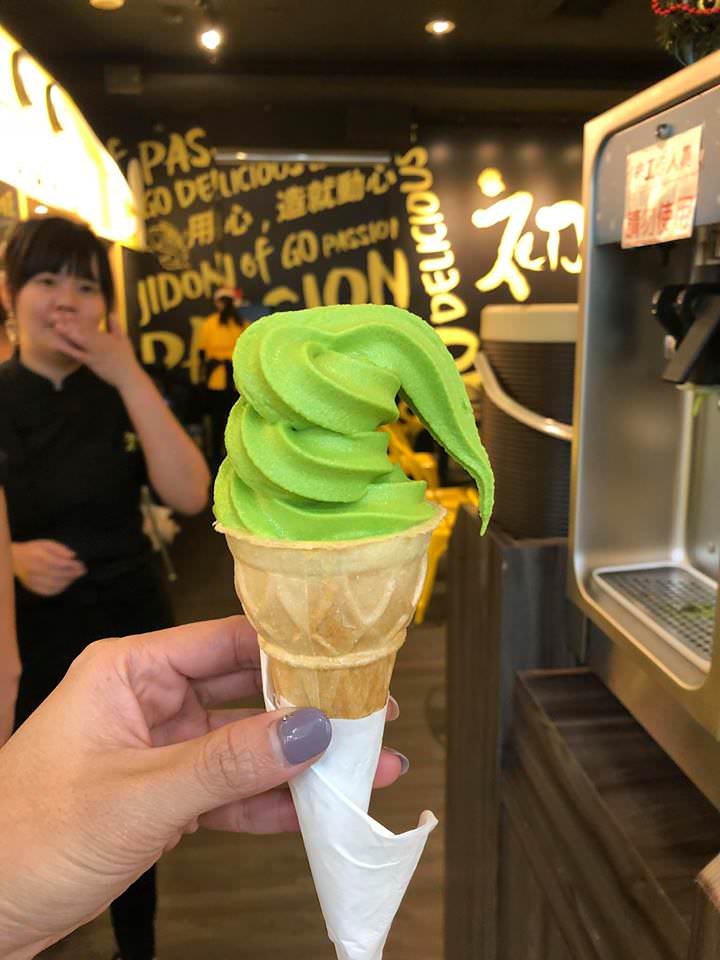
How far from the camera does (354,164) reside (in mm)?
7832

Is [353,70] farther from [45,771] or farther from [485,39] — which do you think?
[45,771]

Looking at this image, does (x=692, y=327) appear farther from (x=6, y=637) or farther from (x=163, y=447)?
(x=6, y=637)

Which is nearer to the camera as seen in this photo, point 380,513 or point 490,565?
point 380,513

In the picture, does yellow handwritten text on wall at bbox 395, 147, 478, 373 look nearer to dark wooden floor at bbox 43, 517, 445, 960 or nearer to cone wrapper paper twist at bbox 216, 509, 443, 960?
dark wooden floor at bbox 43, 517, 445, 960

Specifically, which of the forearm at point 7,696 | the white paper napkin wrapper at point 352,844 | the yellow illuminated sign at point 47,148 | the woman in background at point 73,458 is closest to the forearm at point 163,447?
the woman in background at point 73,458

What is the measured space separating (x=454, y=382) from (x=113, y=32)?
258 inches

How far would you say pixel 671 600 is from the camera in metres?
1.62

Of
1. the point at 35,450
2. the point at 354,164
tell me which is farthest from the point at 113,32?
the point at 35,450

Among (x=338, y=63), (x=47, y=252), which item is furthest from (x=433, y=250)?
(x=47, y=252)

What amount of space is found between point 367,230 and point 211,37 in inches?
99.0

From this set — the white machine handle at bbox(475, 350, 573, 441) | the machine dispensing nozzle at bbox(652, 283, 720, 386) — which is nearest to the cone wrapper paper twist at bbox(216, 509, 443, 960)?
the machine dispensing nozzle at bbox(652, 283, 720, 386)

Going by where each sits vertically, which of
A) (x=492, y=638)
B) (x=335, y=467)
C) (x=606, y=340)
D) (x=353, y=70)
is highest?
(x=353, y=70)

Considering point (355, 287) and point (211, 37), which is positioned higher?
point (211, 37)

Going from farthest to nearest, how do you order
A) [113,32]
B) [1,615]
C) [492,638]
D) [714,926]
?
[113,32]
[492,638]
[1,615]
[714,926]
